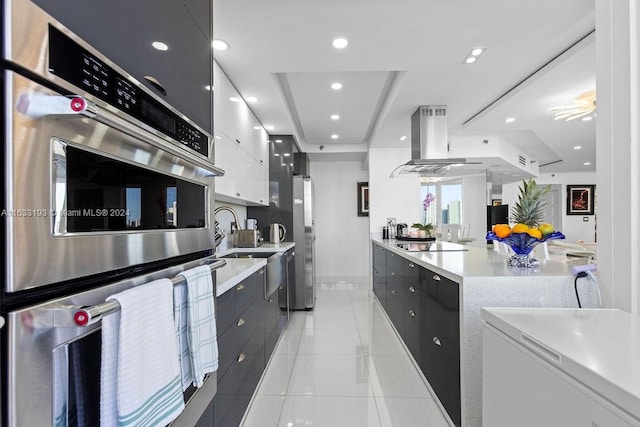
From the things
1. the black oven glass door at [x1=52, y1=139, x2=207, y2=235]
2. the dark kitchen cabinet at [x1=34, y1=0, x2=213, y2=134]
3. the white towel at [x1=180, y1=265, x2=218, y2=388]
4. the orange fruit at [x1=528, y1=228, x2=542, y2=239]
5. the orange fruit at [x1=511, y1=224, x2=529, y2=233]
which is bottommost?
the white towel at [x1=180, y1=265, x2=218, y2=388]

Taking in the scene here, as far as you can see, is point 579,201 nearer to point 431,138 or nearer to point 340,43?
point 431,138

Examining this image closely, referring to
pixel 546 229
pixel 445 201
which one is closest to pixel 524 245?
pixel 546 229

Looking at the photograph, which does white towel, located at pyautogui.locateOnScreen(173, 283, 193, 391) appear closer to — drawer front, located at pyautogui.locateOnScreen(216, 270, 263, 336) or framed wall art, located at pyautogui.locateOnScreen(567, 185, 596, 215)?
drawer front, located at pyautogui.locateOnScreen(216, 270, 263, 336)

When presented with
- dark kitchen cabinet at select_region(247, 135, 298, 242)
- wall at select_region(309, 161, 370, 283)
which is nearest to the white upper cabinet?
dark kitchen cabinet at select_region(247, 135, 298, 242)

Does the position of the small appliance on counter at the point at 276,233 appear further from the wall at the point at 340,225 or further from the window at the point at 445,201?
the window at the point at 445,201

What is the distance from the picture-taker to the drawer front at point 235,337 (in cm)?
143

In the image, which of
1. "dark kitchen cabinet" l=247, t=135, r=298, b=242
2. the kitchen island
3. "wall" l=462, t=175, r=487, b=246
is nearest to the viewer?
the kitchen island

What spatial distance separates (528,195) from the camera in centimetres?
275

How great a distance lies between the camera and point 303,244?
435 cm

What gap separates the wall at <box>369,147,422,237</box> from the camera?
5.24 m

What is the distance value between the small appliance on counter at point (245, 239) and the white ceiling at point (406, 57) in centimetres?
136

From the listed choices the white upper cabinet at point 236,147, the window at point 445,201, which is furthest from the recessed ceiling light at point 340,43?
the window at point 445,201

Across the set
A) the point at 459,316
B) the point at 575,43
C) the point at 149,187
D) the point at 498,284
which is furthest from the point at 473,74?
the point at 149,187

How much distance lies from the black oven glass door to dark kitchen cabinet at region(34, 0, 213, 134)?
0.23 metres
